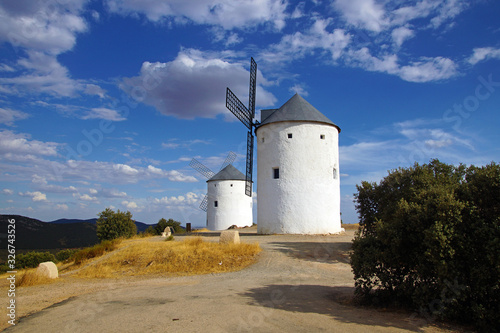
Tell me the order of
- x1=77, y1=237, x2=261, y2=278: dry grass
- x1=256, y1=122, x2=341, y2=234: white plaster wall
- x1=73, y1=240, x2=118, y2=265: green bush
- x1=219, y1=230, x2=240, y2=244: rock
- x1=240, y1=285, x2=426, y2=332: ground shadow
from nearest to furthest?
x1=240, y1=285, x2=426, y2=332: ground shadow, x1=77, y1=237, x2=261, y2=278: dry grass, x1=219, y1=230, x2=240, y2=244: rock, x1=73, y1=240, x2=118, y2=265: green bush, x1=256, y1=122, x2=341, y2=234: white plaster wall

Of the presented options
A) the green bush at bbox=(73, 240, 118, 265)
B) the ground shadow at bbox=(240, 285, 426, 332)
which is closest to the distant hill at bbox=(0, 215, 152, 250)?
the green bush at bbox=(73, 240, 118, 265)

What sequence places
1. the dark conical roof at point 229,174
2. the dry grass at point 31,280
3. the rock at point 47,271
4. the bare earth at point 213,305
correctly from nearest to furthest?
the bare earth at point 213,305 → the dry grass at point 31,280 → the rock at point 47,271 → the dark conical roof at point 229,174

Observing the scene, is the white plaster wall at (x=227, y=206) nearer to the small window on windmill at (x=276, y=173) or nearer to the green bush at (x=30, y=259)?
the small window on windmill at (x=276, y=173)

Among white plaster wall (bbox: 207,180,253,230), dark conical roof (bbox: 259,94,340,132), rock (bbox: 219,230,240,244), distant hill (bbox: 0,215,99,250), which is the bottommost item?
distant hill (bbox: 0,215,99,250)

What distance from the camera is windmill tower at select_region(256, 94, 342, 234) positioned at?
19844 millimetres

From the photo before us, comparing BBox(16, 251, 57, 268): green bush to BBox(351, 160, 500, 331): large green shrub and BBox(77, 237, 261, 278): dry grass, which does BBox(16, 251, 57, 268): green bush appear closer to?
BBox(77, 237, 261, 278): dry grass

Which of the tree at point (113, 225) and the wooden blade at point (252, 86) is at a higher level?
the wooden blade at point (252, 86)

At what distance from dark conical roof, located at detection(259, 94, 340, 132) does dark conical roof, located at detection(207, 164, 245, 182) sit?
15.8m

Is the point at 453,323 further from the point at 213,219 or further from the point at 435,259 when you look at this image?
the point at 213,219

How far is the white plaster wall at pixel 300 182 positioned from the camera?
1983 centimetres

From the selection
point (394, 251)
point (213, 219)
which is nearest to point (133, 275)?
point (394, 251)

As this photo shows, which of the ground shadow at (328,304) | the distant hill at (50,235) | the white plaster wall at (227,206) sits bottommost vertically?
the distant hill at (50,235)

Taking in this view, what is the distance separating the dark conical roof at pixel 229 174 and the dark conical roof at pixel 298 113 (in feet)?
51.8

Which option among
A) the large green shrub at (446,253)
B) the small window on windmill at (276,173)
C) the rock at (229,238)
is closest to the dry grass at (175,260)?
the rock at (229,238)
